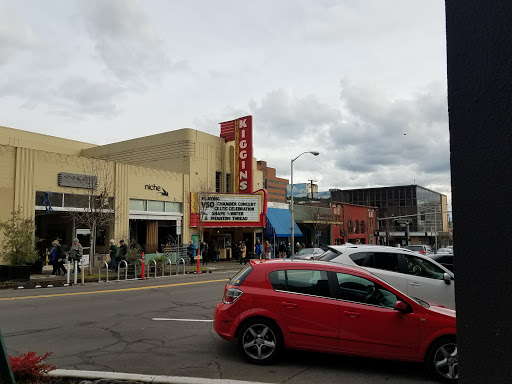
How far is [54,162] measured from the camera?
853 inches

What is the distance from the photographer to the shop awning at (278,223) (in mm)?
34562

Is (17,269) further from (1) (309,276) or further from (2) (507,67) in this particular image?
(2) (507,67)

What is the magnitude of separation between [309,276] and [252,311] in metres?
1.01

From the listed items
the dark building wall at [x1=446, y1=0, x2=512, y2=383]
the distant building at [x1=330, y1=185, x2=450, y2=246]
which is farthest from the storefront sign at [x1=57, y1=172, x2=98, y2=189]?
the distant building at [x1=330, y1=185, x2=450, y2=246]

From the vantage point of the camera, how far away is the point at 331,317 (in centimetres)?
587

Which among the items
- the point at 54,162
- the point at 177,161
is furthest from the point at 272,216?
the point at 54,162

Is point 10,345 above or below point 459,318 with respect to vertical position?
below

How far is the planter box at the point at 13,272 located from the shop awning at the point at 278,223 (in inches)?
817

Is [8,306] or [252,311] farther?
[8,306]

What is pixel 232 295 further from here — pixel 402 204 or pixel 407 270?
pixel 402 204

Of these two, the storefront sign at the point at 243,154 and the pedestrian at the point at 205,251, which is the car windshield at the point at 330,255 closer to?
the pedestrian at the point at 205,251

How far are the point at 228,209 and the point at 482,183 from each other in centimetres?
2860

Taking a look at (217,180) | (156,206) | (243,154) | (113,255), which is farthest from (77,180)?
(243,154)

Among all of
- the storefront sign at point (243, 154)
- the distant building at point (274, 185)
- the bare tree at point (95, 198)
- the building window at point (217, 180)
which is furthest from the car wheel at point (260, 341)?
the distant building at point (274, 185)
